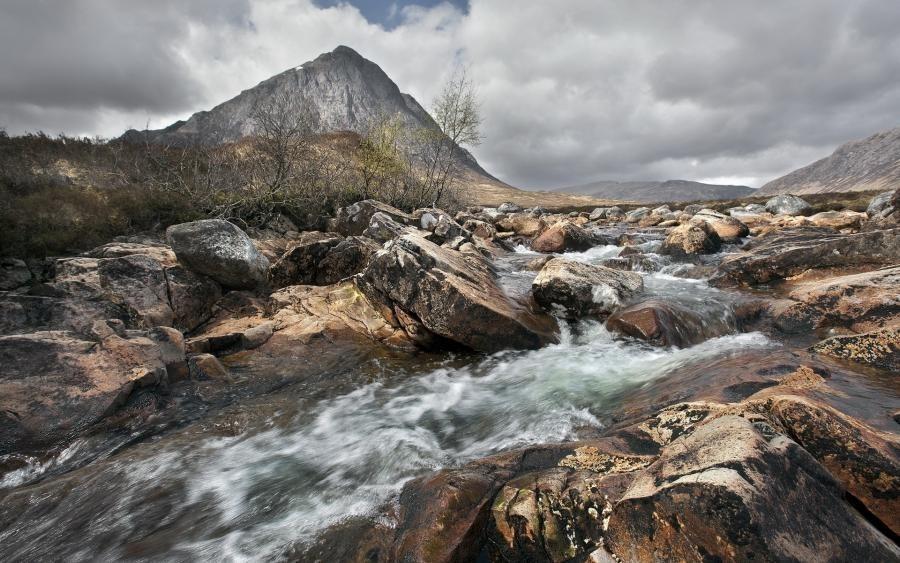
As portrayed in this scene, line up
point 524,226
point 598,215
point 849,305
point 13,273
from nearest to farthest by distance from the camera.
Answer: point 849,305
point 13,273
point 524,226
point 598,215

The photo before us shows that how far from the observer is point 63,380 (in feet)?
17.8

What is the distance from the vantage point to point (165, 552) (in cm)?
375

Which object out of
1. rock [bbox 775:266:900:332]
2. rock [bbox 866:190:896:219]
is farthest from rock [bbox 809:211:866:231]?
rock [bbox 775:266:900:332]

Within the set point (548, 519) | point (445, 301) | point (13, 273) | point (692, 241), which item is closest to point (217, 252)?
point (13, 273)

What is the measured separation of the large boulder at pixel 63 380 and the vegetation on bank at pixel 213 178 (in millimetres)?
5593

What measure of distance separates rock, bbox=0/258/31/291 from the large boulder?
4433 mm

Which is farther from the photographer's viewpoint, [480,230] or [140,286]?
[480,230]

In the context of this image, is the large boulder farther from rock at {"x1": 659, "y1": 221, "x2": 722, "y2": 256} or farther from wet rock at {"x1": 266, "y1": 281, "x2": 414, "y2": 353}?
rock at {"x1": 659, "y1": 221, "x2": 722, "y2": 256}

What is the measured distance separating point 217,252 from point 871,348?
1220 centimetres

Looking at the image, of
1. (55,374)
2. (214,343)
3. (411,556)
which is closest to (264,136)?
(214,343)

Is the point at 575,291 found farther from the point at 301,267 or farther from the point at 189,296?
the point at 189,296

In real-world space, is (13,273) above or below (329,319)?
above

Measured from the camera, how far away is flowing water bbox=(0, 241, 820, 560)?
402cm

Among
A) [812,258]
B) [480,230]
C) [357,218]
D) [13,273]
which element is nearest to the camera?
[13,273]
